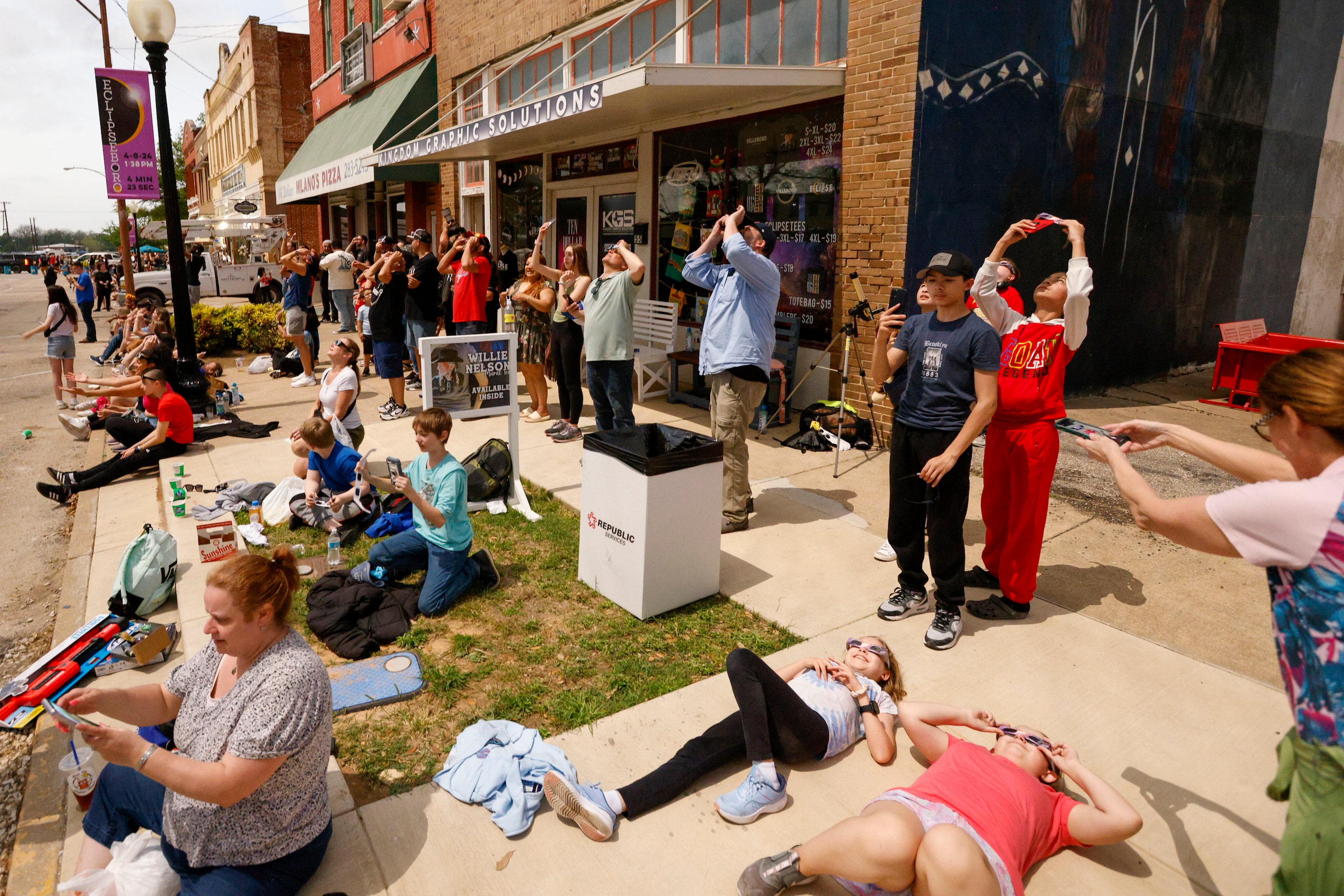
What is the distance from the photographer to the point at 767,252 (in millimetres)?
9680

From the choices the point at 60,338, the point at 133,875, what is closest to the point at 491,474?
the point at 133,875

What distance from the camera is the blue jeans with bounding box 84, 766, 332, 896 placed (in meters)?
2.59

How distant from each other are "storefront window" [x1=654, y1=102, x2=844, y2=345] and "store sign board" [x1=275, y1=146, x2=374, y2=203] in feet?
21.1

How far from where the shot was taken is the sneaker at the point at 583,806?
305cm

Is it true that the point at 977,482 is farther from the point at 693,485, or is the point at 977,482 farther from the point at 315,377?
the point at 315,377

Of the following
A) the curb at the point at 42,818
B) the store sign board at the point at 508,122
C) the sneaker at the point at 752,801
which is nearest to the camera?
the curb at the point at 42,818

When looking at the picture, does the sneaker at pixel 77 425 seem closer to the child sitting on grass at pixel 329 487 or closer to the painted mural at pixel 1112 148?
the child sitting on grass at pixel 329 487

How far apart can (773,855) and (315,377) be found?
11.9m

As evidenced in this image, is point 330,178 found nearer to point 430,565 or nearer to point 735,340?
point 735,340

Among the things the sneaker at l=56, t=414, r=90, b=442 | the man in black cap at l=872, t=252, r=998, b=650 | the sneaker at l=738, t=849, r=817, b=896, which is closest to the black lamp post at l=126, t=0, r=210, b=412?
the sneaker at l=56, t=414, r=90, b=442

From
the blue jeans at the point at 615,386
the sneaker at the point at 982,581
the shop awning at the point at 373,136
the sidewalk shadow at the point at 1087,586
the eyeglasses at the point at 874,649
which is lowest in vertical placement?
the sidewalk shadow at the point at 1087,586

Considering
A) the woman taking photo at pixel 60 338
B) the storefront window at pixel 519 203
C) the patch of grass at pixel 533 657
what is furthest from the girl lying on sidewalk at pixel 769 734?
the storefront window at pixel 519 203

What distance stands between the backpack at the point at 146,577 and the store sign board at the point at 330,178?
35.1 feet

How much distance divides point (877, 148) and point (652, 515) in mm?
4968
